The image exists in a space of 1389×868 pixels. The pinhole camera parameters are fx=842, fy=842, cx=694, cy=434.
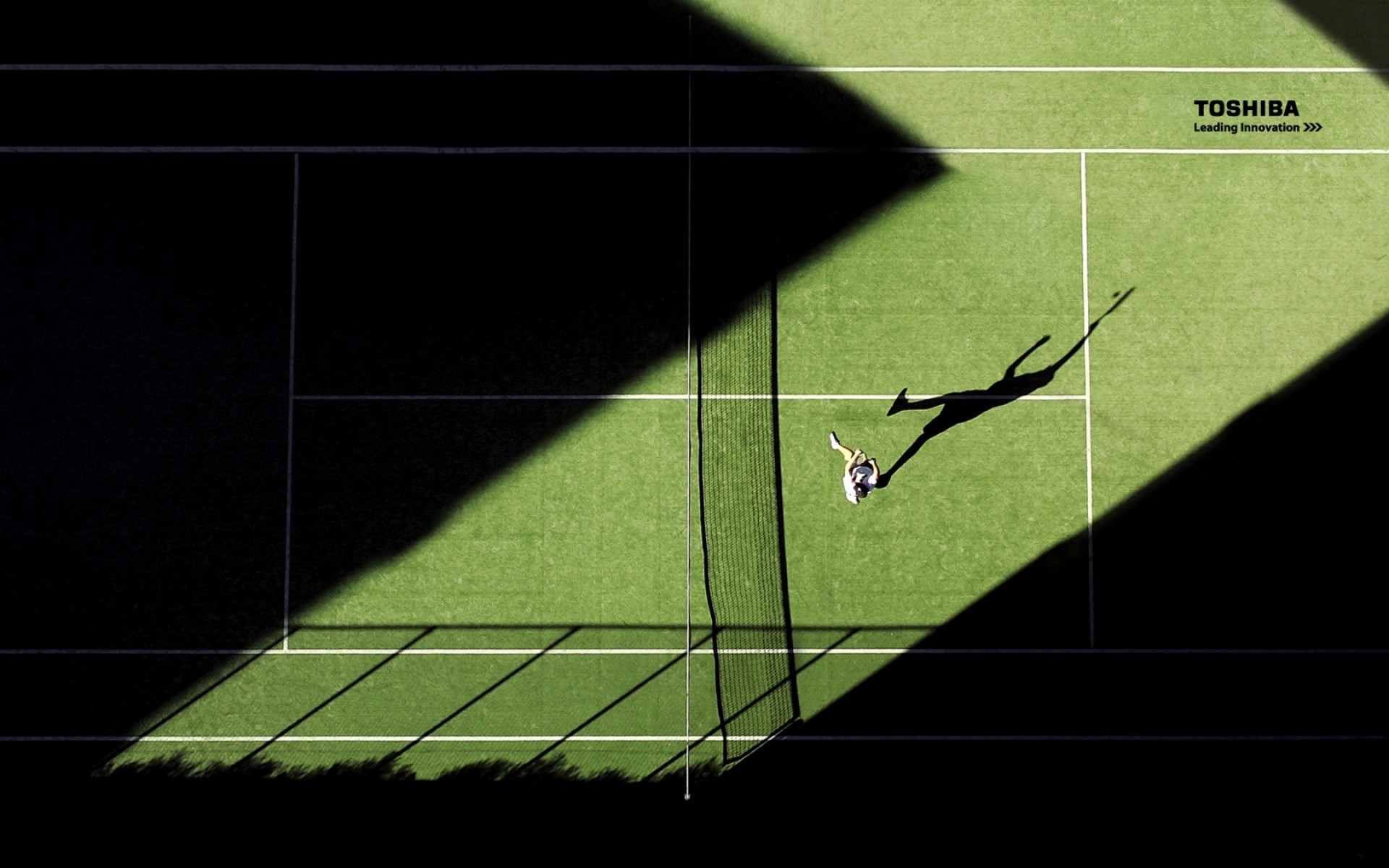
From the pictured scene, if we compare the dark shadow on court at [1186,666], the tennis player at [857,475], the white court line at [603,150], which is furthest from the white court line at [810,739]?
the white court line at [603,150]

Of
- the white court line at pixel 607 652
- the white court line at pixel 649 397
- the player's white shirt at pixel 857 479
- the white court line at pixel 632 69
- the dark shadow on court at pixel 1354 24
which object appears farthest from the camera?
the dark shadow on court at pixel 1354 24

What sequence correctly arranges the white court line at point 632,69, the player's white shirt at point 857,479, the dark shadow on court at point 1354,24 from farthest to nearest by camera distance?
the dark shadow on court at point 1354,24
the white court line at point 632,69
the player's white shirt at point 857,479

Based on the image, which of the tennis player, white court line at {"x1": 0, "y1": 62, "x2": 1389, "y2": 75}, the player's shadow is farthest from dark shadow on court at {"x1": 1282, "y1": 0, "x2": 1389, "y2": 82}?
the tennis player

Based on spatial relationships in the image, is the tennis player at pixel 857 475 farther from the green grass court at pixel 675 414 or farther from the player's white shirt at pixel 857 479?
the green grass court at pixel 675 414

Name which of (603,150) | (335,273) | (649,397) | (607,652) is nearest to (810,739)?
(607,652)

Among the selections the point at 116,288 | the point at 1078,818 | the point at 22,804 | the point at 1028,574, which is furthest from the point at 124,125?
the point at 1078,818

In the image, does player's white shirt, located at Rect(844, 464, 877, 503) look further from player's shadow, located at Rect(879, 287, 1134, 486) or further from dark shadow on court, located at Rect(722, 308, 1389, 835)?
dark shadow on court, located at Rect(722, 308, 1389, 835)
